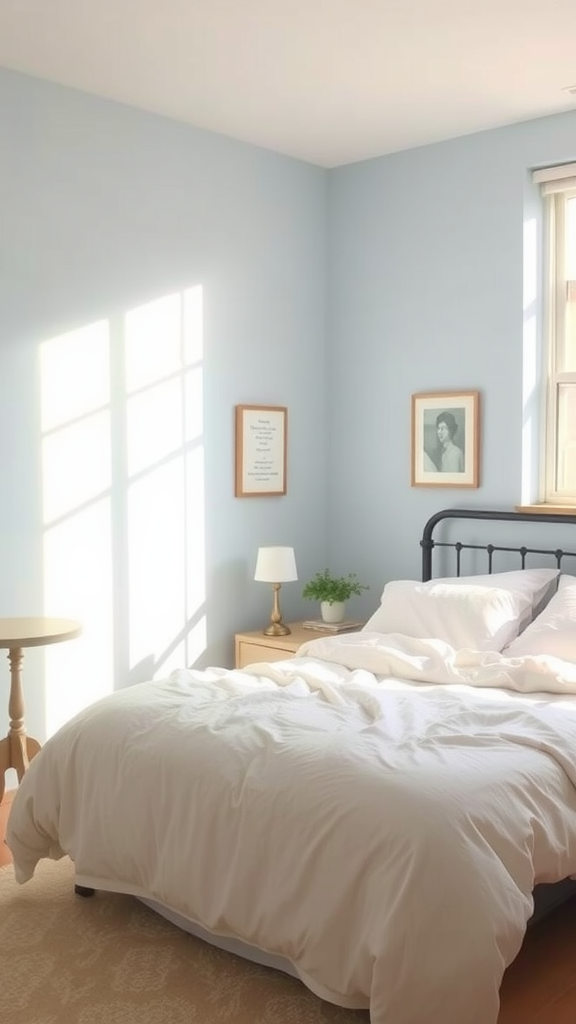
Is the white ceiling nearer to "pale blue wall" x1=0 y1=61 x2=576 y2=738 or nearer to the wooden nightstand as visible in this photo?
"pale blue wall" x1=0 y1=61 x2=576 y2=738

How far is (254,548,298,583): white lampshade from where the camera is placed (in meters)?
4.61

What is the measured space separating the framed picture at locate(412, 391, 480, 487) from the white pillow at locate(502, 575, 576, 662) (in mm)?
864

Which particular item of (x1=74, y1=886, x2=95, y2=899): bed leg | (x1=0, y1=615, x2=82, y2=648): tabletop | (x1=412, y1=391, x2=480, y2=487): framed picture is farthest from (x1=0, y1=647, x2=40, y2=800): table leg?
(x1=412, y1=391, x2=480, y2=487): framed picture

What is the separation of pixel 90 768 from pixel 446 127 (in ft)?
10.00

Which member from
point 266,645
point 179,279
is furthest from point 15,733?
point 179,279

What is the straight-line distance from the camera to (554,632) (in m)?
3.74

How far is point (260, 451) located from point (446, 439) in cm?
85

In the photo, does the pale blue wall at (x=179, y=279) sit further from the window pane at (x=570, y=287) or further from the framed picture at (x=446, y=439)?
the window pane at (x=570, y=287)

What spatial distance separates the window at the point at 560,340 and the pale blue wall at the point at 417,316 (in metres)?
0.11

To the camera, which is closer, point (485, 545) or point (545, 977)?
point (545, 977)

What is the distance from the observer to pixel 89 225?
4098 mm

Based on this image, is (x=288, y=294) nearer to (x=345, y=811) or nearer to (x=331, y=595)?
(x=331, y=595)

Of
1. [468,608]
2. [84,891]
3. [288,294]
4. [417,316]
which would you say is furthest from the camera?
[288,294]

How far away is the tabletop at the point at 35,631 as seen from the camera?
3.45 meters
